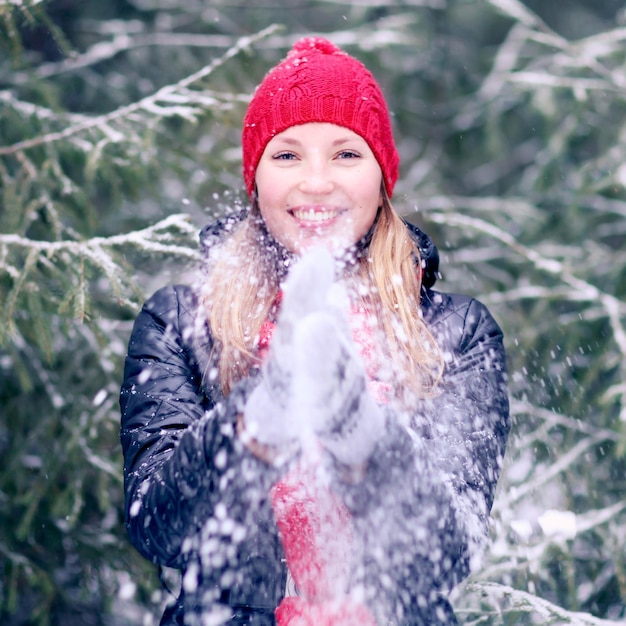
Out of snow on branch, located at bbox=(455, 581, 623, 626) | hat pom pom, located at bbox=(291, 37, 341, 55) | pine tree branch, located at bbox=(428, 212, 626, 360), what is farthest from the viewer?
pine tree branch, located at bbox=(428, 212, 626, 360)

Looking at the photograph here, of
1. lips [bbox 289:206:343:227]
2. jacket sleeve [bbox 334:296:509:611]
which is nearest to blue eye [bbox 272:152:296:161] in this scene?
lips [bbox 289:206:343:227]

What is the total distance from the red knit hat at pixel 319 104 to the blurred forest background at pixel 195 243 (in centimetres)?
63

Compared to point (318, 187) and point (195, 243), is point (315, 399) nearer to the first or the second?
point (318, 187)

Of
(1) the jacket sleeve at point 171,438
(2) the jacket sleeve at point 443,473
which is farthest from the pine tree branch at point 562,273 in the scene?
(1) the jacket sleeve at point 171,438

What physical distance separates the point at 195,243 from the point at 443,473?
73.7 inches

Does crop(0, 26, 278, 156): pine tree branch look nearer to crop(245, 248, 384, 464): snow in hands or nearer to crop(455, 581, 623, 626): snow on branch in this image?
crop(245, 248, 384, 464): snow in hands

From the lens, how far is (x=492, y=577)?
300 cm

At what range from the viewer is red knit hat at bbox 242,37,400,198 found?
2.00 meters

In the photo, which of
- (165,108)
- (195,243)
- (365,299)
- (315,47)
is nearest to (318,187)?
(365,299)

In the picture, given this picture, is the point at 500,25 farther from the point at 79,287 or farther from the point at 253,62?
the point at 79,287

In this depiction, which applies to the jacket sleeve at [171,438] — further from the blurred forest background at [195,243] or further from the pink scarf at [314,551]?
the blurred forest background at [195,243]

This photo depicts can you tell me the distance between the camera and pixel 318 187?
189cm

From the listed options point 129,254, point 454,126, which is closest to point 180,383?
point 129,254

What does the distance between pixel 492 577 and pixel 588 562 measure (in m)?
0.83
